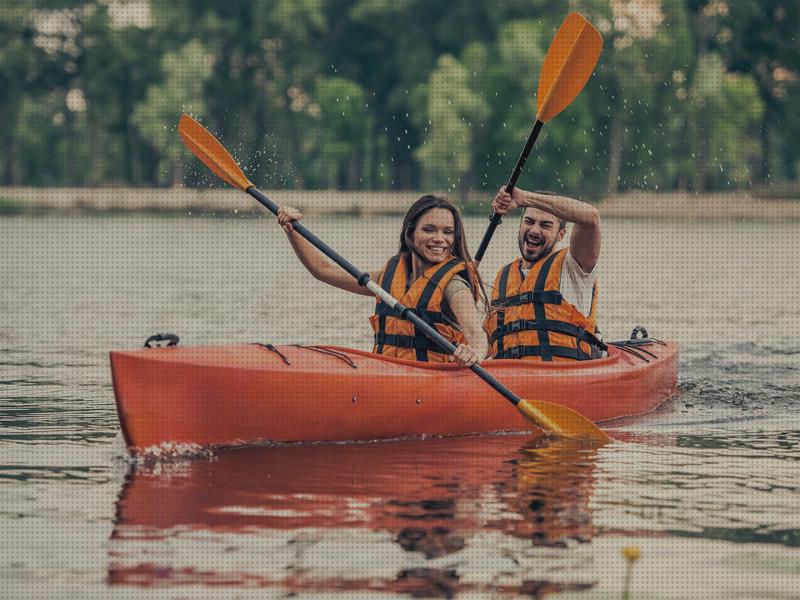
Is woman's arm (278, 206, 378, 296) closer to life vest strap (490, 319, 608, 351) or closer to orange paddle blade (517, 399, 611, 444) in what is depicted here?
life vest strap (490, 319, 608, 351)

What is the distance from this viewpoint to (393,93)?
58500 mm

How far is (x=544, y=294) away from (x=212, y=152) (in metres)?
2.06

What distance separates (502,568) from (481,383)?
109 inches

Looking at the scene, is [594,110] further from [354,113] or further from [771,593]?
Result: [771,593]

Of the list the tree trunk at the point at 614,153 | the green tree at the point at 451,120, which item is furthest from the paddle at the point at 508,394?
the tree trunk at the point at 614,153

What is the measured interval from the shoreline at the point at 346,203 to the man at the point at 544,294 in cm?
3849

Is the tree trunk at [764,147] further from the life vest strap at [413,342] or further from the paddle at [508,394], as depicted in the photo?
the life vest strap at [413,342]

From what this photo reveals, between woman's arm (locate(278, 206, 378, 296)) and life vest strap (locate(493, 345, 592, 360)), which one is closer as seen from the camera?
woman's arm (locate(278, 206, 378, 296))

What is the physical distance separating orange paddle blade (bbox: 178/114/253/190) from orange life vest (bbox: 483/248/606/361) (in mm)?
1529

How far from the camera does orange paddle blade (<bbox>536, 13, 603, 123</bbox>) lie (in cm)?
906

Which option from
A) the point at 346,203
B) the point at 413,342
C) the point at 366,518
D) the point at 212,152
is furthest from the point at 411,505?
the point at 346,203

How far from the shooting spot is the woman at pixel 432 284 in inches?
300

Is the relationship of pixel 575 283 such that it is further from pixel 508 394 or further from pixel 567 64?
pixel 567 64

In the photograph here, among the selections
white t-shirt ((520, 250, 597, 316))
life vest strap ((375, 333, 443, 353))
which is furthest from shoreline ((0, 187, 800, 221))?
life vest strap ((375, 333, 443, 353))
